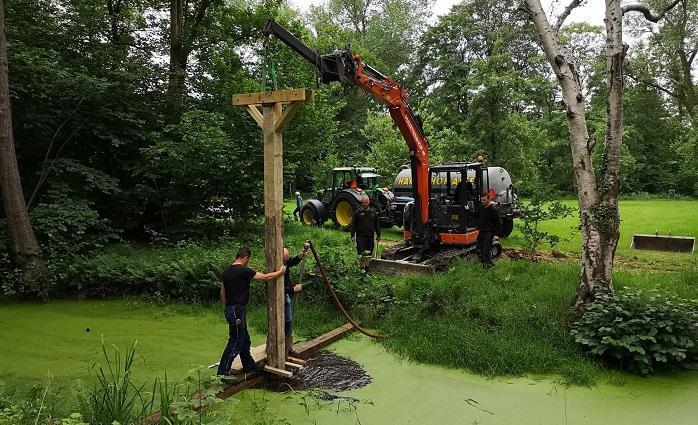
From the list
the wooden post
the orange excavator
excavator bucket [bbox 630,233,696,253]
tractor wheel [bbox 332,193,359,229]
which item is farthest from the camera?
tractor wheel [bbox 332,193,359,229]

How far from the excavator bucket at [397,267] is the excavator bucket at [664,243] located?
6.52 m

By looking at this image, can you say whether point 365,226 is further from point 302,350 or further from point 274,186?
point 274,186

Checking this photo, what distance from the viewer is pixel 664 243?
475 inches

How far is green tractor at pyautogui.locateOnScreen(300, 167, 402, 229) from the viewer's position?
50.8 ft

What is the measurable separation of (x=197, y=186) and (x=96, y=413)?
9.79 meters

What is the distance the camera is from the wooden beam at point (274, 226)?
4996mm

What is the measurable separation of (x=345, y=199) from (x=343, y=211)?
16.5 inches

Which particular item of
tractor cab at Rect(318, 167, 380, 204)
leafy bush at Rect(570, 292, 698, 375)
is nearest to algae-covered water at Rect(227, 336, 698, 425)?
leafy bush at Rect(570, 292, 698, 375)

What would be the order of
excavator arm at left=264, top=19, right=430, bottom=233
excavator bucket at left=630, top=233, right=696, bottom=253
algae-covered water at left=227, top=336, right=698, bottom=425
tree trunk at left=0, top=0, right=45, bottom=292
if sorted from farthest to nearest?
excavator bucket at left=630, top=233, right=696, bottom=253
excavator arm at left=264, top=19, right=430, bottom=233
tree trunk at left=0, top=0, right=45, bottom=292
algae-covered water at left=227, top=336, right=698, bottom=425

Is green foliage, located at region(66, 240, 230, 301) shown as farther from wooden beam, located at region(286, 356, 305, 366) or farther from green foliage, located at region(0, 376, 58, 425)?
green foliage, located at region(0, 376, 58, 425)

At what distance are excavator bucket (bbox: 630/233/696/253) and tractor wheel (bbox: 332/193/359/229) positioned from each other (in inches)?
307

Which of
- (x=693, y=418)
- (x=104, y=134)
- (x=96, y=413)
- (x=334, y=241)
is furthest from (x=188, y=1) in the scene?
(x=693, y=418)

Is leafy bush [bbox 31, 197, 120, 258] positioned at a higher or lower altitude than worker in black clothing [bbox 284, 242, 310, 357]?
higher

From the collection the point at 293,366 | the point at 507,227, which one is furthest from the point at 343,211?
the point at 293,366
